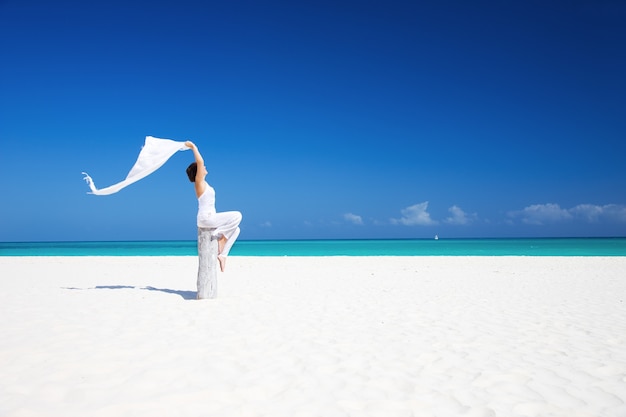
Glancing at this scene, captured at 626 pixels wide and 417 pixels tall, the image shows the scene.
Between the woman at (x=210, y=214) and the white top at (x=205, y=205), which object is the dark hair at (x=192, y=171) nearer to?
the woman at (x=210, y=214)

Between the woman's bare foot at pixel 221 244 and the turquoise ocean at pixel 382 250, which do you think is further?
the turquoise ocean at pixel 382 250

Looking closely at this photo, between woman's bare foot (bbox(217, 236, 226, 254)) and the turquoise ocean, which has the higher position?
woman's bare foot (bbox(217, 236, 226, 254))

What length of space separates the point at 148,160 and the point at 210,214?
5.11ft

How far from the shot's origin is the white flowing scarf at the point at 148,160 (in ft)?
25.0

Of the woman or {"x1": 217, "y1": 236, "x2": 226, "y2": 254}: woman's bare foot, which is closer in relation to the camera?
the woman

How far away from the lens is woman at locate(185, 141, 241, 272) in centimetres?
765

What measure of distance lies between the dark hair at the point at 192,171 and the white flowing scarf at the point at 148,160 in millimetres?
416
